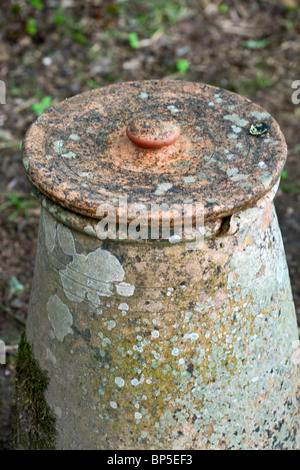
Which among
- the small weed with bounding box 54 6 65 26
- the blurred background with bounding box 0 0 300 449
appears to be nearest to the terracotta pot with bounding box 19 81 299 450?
the blurred background with bounding box 0 0 300 449

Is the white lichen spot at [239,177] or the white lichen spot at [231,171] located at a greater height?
the white lichen spot at [239,177]

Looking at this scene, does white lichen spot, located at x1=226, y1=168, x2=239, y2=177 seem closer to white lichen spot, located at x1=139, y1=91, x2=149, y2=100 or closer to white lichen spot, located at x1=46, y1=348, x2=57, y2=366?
white lichen spot, located at x1=139, y1=91, x2=149, y2=100

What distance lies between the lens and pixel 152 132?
5.20ft

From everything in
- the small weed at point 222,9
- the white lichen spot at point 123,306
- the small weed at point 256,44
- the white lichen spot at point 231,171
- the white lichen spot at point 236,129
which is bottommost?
the small weed at point 256,44

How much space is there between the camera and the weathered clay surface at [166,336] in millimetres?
1540

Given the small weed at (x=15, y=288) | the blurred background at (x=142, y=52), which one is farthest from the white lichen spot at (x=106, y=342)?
the blurred background at (x=142, y=52)

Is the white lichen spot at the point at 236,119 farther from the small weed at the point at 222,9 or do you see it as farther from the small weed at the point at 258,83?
the small weed at the point at 222,9

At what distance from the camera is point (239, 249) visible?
61.9 inches

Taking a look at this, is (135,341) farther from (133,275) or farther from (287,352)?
(287,352)

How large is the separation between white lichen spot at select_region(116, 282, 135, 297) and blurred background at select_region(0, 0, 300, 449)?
7.77 feet

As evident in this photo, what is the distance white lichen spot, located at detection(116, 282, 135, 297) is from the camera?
154 cm

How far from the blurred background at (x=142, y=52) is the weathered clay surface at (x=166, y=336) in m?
2.16

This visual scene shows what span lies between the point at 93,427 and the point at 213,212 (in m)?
0.74
